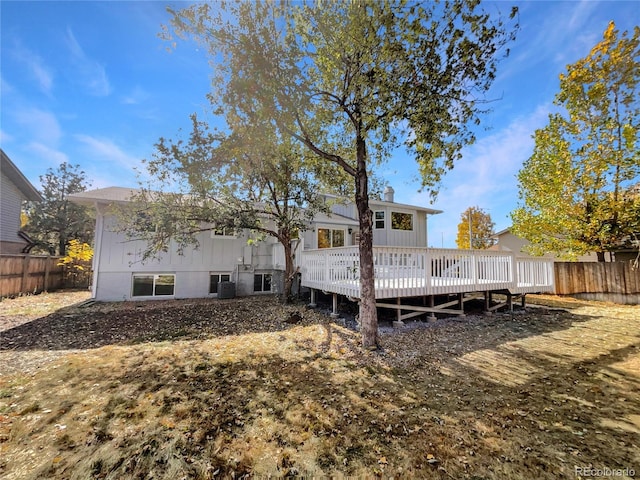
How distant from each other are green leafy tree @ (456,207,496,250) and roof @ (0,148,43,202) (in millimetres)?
38161

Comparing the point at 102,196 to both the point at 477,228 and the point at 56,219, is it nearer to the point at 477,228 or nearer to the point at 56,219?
the point at 56,219

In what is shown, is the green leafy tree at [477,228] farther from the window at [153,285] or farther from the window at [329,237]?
the window at [153,285]

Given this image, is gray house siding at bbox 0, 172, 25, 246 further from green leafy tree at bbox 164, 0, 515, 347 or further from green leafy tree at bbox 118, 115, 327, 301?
green leafy tree at bbox 164, 0, 515, 347

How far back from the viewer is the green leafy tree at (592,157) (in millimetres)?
11547

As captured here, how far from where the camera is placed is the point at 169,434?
2.94 meters

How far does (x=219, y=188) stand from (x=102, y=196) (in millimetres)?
5314

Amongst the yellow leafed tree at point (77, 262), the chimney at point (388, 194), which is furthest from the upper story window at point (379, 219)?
the yellow leafed tree at point (77, 262)

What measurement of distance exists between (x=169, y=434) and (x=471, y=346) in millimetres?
5838

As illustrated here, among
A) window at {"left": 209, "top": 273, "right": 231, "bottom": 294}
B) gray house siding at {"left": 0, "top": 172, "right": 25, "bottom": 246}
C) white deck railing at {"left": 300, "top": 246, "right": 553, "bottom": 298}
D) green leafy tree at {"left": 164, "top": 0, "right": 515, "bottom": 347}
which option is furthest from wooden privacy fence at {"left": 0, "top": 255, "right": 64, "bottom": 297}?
green leafy tree at {"left": 164, "top": 0, "right": 515, "bottom": 347}

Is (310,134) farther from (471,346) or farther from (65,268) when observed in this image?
(65,268)

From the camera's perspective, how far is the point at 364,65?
18.2ft

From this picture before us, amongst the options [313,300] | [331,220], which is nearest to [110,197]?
[313,300]

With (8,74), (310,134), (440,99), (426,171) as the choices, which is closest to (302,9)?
(310,134)

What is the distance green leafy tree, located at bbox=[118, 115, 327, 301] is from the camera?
7535 mm
